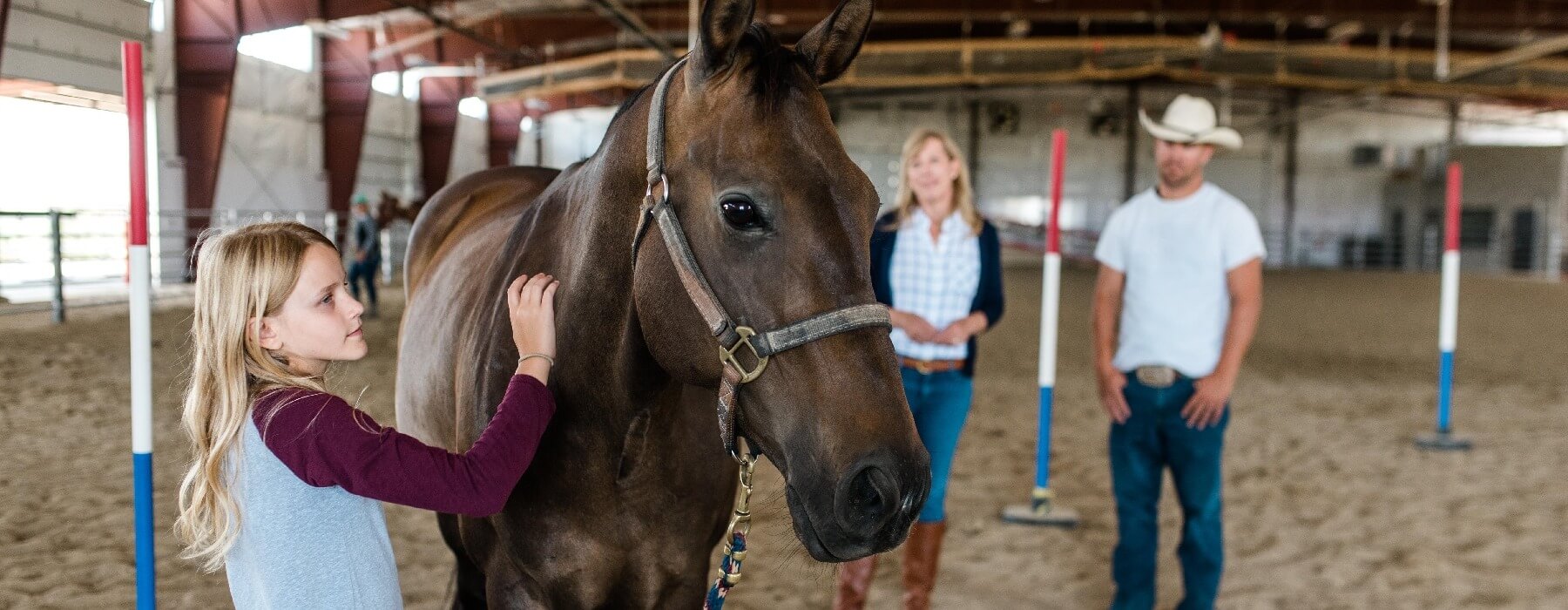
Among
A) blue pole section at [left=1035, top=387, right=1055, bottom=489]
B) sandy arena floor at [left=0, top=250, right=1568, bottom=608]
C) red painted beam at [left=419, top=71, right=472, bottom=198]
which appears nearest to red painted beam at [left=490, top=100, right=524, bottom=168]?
red painted beam at [left=419, top=71, right=472, bottom=198]

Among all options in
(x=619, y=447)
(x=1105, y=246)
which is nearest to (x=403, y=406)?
(x=619, y=447)

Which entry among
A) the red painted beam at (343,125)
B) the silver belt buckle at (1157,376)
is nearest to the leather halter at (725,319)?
the silver belt buckle at (1157,376)

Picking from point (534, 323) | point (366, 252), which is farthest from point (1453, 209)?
point (366, 252)

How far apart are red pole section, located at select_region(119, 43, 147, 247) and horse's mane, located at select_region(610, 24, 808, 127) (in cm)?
125

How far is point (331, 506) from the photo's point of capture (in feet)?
4.57

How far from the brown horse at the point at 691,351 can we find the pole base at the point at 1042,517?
106 inches

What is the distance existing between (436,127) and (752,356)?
825 inches

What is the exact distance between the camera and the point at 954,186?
2.98 m

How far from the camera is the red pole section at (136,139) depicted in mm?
1868

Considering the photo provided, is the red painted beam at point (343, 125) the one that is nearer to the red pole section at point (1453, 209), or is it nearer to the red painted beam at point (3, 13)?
the red painted beam at point (3, 13)

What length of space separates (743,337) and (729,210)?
17cm

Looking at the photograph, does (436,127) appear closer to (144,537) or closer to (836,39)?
(144,537)

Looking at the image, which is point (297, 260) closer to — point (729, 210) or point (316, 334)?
point (316, 334)

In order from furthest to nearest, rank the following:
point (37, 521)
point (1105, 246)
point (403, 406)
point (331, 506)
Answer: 1. point (37, 521)
2. point (1105, 246)
3. point (403, 406)
4. point (331, 506)
